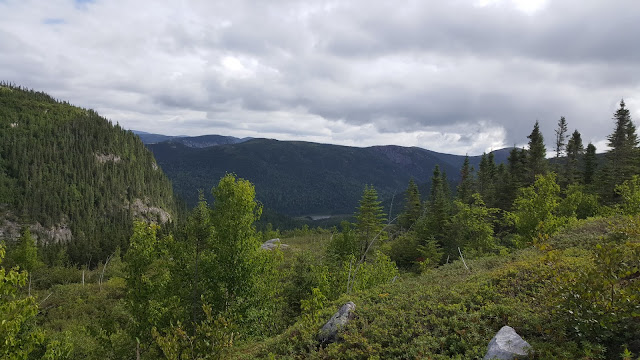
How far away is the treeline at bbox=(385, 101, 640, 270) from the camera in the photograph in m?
26.1

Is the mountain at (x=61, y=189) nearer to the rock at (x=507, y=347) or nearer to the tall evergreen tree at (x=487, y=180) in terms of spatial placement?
the tall evergreen tree at (x=487, y=180)

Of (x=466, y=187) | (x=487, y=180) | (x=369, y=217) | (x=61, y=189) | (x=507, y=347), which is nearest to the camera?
(x=507, y=347)

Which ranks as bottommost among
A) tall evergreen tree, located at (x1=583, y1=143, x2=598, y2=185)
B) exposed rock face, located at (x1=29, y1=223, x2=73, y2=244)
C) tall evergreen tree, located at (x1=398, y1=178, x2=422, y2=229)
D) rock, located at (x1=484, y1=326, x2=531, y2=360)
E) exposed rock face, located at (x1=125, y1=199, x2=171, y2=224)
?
exposed rock face, located at (x1=29, y1=223, x2=73, y2=244)

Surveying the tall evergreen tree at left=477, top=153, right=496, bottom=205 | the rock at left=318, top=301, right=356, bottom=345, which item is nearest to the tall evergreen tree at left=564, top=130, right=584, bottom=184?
the tall evergreen tree at left=477, top=153, right=496, bottom=205

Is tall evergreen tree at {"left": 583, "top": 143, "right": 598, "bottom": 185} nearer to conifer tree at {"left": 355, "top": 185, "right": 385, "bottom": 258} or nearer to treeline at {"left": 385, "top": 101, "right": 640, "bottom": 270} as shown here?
treeline at {"left": 385, "top": 101, "right": 640, "bottom": 270}

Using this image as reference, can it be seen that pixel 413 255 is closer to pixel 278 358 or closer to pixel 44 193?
pixel 278 358

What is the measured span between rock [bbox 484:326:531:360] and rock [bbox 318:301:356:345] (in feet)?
19.7

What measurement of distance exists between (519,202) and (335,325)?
69.6 feet

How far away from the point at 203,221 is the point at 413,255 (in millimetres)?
35397

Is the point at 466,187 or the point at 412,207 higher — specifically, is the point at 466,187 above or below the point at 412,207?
above

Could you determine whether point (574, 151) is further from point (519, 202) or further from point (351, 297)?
point (351, 297)

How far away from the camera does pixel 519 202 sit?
26625mm

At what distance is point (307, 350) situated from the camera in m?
13.1

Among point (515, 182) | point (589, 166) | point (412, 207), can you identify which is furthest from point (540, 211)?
point (589, 166)
